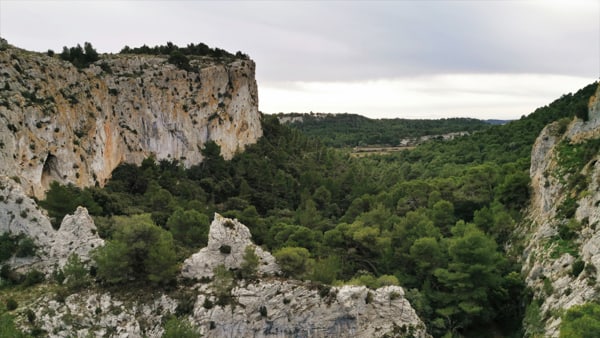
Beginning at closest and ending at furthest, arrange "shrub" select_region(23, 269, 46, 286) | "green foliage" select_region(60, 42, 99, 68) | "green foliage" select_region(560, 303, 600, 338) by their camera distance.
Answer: "green foliage" select_region(560, 303, 600, 338)
"shrub" select_region(23, 269, 46, 286)
"green foliage" select_region(60, 42, 99, 68)

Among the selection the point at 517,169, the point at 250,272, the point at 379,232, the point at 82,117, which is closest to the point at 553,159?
the point at 517,169

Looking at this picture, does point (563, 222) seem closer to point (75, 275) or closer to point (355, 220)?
point (355, 220)

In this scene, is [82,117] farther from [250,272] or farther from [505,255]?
[505,255]

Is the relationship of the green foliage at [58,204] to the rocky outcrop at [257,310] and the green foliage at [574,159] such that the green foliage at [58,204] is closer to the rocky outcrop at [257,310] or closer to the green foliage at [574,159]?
the rocky outcrop at [257,310]

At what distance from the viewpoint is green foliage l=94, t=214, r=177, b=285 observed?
39.1m

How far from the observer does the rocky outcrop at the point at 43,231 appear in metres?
41.9

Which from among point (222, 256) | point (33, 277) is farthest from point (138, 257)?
point (33, 277)

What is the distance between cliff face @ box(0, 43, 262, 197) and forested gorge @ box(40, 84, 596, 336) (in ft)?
11.3

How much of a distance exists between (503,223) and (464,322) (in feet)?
44.8

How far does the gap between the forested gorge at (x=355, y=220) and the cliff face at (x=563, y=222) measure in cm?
222

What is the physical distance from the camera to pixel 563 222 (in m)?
40.0

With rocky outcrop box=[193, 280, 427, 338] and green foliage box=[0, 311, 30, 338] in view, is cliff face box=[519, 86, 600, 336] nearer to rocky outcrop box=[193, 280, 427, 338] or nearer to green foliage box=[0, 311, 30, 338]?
rocky outcrop box=[193, 280, 427, 338]

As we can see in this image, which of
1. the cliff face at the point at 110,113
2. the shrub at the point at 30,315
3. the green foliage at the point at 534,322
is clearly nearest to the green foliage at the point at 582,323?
the green foliage at the point at 534,322

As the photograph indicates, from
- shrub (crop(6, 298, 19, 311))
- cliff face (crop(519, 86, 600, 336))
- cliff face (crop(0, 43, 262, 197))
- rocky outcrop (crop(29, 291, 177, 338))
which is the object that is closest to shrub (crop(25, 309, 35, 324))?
rocky outcrop (crop(29, 291, 177, 338))
